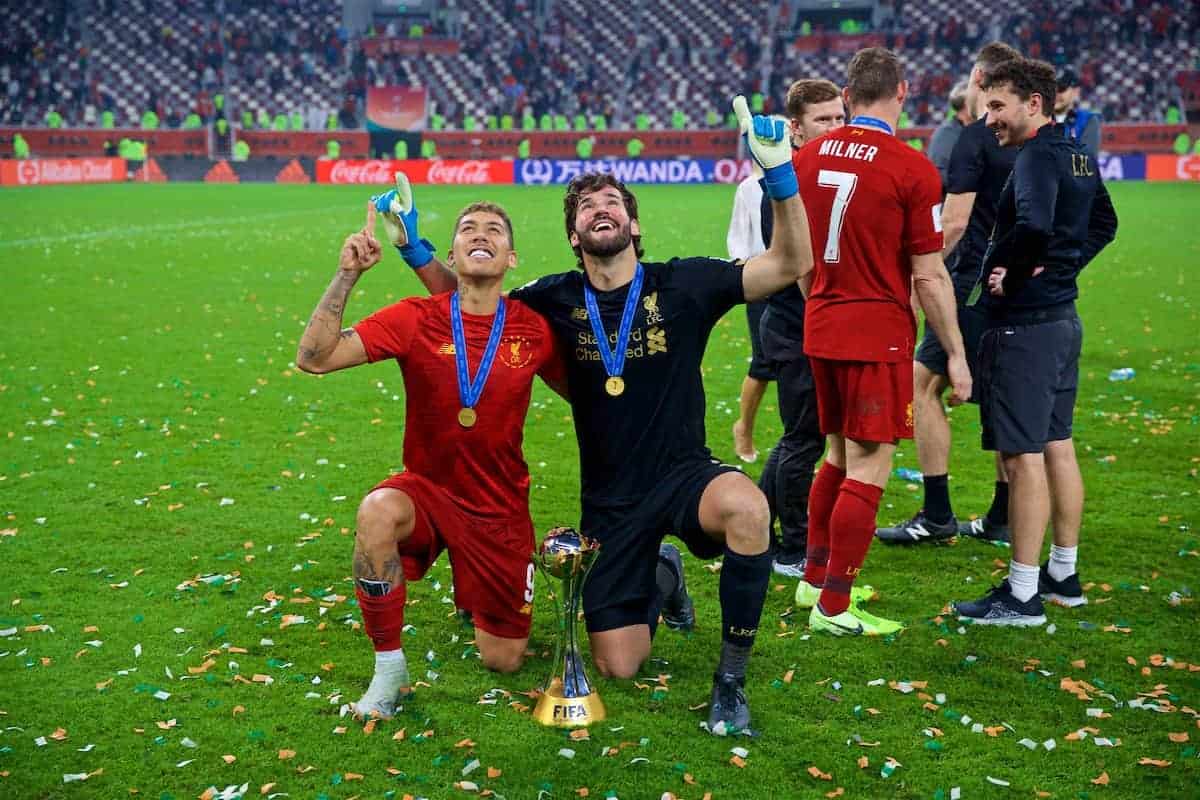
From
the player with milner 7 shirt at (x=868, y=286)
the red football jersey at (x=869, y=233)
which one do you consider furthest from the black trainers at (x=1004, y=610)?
the red football jersey at (x=869, y=233)

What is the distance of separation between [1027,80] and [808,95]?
116 cm

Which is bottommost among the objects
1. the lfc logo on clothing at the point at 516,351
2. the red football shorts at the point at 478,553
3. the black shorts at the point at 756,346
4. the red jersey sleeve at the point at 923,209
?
the red football shorts at the point at 478,553

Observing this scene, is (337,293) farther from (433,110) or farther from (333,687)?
(433,110)

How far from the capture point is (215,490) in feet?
25.5

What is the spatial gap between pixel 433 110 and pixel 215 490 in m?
41.8

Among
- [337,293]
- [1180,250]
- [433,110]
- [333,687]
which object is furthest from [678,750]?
[433,110]

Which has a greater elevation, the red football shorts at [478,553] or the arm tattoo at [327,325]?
the arm tattoo at [327,325]

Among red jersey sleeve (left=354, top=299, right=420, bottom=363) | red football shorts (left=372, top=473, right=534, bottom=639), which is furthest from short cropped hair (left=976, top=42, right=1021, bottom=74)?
red football shorts (left=372, top=473, right=534, bottom=639)

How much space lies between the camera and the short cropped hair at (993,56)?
5.77 meters

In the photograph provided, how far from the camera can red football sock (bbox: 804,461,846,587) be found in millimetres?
5781

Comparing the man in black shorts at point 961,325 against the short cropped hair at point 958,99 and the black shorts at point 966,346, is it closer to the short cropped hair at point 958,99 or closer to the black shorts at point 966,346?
the black shorts at point 966,346

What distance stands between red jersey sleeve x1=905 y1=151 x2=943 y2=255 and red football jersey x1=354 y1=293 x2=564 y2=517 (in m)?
1.66

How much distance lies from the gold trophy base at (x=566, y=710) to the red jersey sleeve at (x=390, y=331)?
4.84 feet

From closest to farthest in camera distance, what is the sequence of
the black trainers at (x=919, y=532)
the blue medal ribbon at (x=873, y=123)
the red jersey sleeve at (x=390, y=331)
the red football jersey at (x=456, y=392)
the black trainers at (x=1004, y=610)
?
the red jersey sleeve at (x=390, y=331) < the red football jersey at (x=456, y=392) < the blue medal ribbon at (x=873, y=123) < the black trainers at (x=1004, y=610) < the black trainers at (x=919, y=532)
